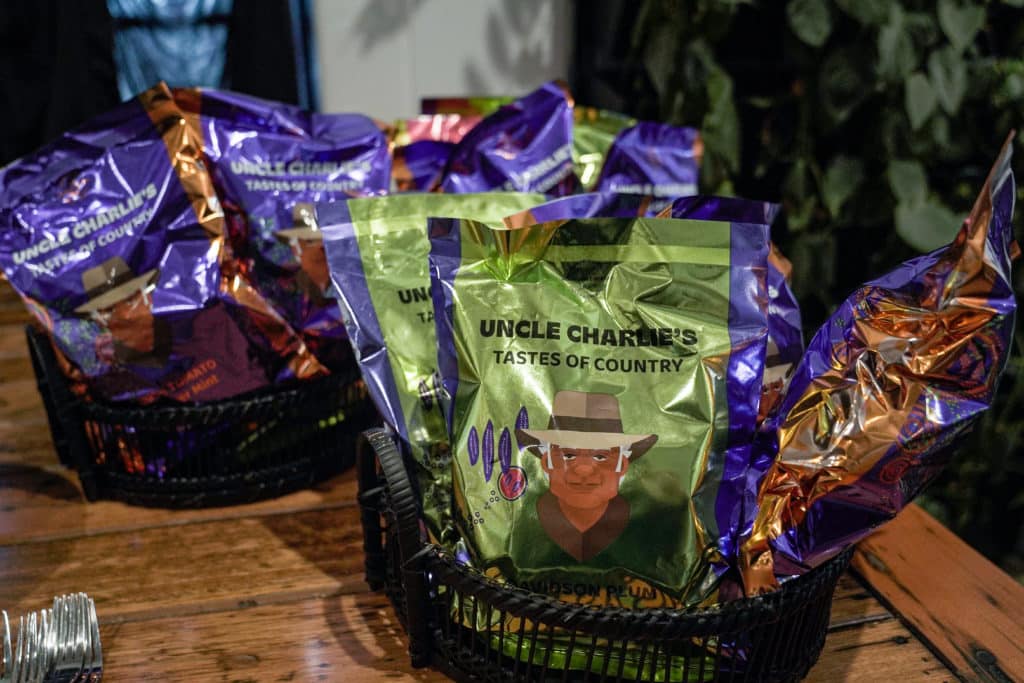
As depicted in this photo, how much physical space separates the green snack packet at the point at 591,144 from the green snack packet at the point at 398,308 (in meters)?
0.22

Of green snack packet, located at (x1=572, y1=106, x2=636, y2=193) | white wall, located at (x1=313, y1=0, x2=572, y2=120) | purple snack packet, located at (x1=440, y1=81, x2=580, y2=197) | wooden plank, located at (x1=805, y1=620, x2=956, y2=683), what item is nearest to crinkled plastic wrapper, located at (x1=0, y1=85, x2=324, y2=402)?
purple snack packet, located at (x1=440, y1=81, x2=580, y2=197)

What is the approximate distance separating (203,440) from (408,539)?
0.29m

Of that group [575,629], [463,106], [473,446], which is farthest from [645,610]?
[463,106]

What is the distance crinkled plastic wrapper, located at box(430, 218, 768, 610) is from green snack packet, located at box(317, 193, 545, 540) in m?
0.04

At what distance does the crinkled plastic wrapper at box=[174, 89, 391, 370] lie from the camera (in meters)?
0.71

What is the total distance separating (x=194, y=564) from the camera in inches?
25.4

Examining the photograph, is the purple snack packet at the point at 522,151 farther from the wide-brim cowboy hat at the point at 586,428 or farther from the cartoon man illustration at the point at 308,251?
the wide-brim cowboy hat at the point at 586,428

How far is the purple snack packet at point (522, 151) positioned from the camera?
0.79m

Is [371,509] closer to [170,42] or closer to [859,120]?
[859,120]

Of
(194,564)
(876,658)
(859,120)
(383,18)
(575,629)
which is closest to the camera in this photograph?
(575,629)

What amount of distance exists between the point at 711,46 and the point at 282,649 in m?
1.09

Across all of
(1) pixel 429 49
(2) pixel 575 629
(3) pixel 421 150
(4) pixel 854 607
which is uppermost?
(1) pixel 429 49

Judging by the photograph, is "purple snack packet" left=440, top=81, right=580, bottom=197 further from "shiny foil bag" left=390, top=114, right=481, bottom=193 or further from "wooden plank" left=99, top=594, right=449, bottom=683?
"wooden plank" left=99, top=594, right=449, bottom=683

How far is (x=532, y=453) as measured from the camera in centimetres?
48
